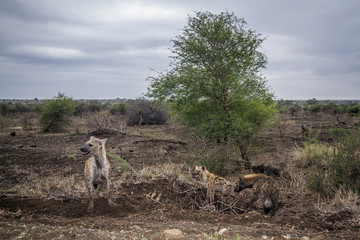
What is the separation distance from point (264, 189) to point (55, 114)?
20.9 meters

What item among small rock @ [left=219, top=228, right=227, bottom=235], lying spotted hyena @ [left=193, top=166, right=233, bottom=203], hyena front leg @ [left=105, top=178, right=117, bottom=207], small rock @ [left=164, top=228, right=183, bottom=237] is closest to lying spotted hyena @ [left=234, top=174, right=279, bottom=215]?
lying spotted hyena @ [left=193, top=166, right=233, bottom=203]

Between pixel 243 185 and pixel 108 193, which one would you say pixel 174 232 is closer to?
pixel 108 193

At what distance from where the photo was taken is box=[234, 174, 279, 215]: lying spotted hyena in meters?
5.80

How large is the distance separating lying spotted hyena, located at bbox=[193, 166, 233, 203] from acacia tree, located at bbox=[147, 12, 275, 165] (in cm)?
325

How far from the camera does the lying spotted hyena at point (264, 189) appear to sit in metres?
5.80

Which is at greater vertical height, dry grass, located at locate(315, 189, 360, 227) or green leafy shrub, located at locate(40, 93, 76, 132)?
green leafy shrub, located at locate(40, 93, 76, 132)

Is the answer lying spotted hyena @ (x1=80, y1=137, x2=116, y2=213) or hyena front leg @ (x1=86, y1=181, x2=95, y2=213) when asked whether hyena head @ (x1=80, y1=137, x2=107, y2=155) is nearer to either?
lying spotted hyena @ (x1=80, y1=137, x2=116, y2=213)

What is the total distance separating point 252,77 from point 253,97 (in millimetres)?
903

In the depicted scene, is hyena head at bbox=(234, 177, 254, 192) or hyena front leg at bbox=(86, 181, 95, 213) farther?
hyena head at bbox=(234, 177, 254, 192)

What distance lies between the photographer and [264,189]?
5.99m

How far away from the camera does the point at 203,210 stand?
5969 mm

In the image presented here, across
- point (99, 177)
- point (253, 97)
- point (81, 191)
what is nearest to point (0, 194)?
point (81, 191)

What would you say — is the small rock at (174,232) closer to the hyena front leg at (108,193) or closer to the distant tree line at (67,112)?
the hyena front leg at (108,193)

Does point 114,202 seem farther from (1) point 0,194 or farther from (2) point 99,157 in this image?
(1) point 0,194
